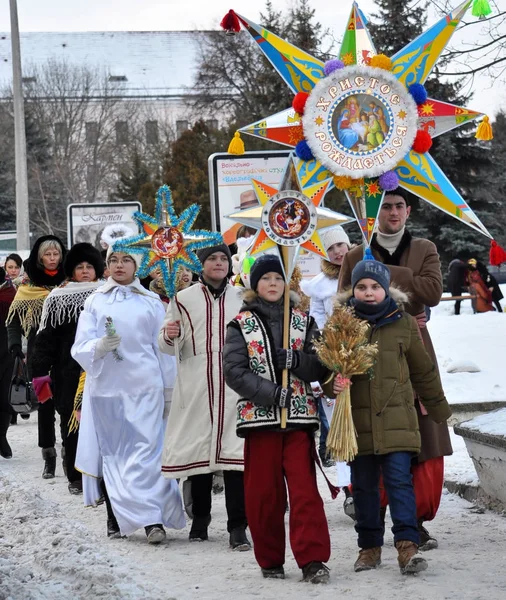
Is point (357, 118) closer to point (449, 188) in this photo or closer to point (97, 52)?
point (449, 188)

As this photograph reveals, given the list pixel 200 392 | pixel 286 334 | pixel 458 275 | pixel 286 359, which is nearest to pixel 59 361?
pixel 200 392

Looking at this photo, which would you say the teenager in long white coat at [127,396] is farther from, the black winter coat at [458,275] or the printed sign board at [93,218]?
the black winter coat at [458,275]

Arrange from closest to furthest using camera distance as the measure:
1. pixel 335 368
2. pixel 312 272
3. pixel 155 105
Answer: pixel 335 368
pixel 312 272
pixel 155 105

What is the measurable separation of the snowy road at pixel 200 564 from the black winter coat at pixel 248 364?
936 mm

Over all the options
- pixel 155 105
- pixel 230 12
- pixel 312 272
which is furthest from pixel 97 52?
pixel 230 12

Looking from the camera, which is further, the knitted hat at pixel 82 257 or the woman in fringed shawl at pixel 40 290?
the woman in fringed shawl at pixel 40 290

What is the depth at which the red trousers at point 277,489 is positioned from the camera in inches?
240

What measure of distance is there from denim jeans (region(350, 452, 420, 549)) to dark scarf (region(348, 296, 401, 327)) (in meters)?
0.67

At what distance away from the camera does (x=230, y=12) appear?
290 inches

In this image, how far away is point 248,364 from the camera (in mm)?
6293

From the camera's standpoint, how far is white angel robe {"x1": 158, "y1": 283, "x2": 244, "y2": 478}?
7367 mm

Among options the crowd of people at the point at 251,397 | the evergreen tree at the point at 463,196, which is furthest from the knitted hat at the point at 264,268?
the evergreen tree at the point at 463,196

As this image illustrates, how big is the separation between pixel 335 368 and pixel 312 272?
890 cm

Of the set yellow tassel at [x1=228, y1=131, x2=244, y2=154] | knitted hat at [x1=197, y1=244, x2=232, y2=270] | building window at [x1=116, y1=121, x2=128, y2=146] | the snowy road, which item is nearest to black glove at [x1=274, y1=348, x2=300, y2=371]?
the snowy road
